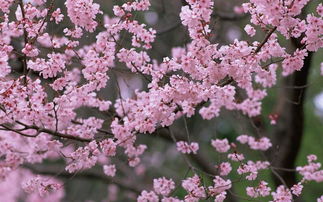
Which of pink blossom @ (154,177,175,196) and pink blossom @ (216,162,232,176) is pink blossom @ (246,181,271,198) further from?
pink blossom @ (154,177,175,196)

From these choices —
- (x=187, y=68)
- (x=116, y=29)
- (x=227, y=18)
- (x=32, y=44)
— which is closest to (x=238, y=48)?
(x=187, y=68)

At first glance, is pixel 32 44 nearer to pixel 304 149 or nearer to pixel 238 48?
pixel 238 48

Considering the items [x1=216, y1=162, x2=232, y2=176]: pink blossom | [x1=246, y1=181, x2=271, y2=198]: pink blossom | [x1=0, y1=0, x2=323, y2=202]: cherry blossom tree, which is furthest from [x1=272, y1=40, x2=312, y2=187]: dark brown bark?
[x1=246, y1=181, x2=271, y2=198]: pink blossom

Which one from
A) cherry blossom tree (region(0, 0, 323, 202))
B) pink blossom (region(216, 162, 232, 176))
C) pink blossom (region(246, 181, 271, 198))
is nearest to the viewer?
cherry blossom tree (region(0, 0, 323, 202))

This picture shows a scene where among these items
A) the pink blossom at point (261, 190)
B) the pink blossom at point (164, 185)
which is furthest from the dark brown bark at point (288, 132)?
the pink blossom at point (164, 185)

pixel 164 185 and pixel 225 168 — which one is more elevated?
pixel 225 168

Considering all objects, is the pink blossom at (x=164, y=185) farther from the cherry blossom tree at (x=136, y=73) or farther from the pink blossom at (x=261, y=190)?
the pink blossom at (x=261, y=190)

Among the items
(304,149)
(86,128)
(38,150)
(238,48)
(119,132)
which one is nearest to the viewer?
(238,48)

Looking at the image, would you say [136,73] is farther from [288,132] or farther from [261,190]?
[288,132]

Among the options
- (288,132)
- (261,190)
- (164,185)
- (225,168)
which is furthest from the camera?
(288,132)

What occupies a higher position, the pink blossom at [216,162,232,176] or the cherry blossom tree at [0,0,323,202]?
the pink blossom at [216,162,232,176]

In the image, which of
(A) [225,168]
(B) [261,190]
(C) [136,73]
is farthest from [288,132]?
(C) [136,73]
